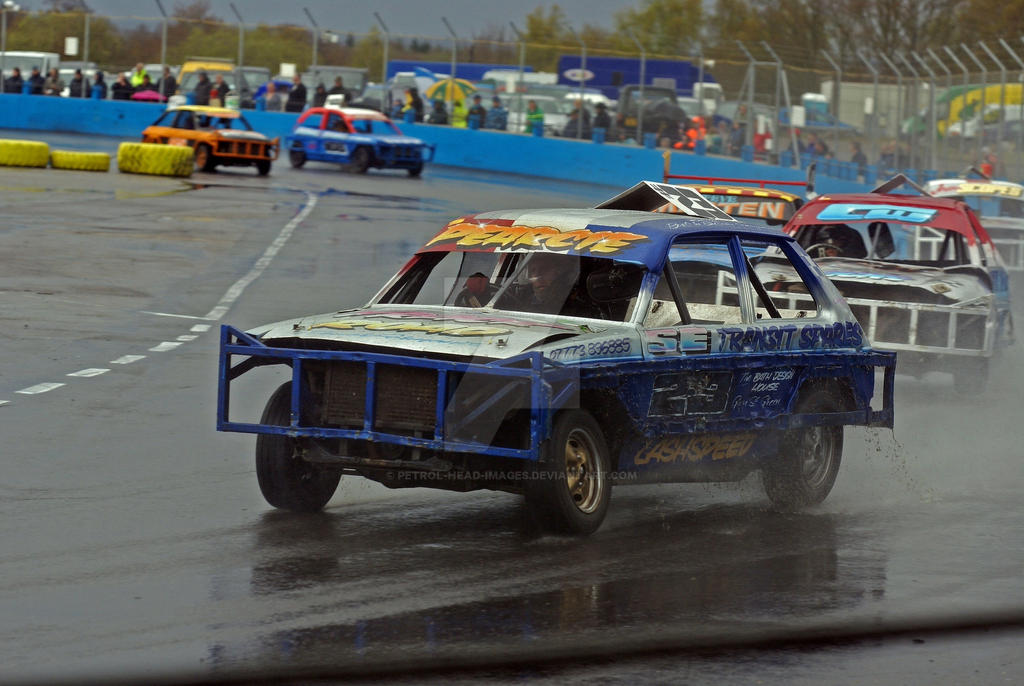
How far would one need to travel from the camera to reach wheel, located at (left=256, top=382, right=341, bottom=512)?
7.35m

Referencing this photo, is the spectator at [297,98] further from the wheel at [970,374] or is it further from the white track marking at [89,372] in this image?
the white track marking at [89,372]

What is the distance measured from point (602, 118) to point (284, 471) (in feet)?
122

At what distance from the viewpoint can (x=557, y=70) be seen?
48.4 meters

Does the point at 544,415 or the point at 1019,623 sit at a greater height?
the point at 544,415

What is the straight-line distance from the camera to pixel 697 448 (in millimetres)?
7777

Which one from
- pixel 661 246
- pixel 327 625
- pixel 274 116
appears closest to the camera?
pixel 327 625

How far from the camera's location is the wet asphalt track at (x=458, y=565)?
529 centimetres

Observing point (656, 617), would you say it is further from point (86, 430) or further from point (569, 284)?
point (86, 430)

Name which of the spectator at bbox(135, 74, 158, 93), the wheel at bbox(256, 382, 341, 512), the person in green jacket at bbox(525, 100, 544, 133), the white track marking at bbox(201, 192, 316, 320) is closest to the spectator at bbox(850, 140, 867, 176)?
the white track marking at bbox(201, 192, 316, 320)

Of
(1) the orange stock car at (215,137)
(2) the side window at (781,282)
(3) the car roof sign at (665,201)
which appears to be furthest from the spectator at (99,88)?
(3) the car roof sign at (665,201)

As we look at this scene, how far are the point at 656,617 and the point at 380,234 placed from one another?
19685 millimetres

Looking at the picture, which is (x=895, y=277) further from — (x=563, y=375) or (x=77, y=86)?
(x=77, y=86)

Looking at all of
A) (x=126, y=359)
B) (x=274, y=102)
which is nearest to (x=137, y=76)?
(x=274, y=102)

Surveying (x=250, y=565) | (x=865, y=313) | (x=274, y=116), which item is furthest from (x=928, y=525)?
(x=274, y=116)
